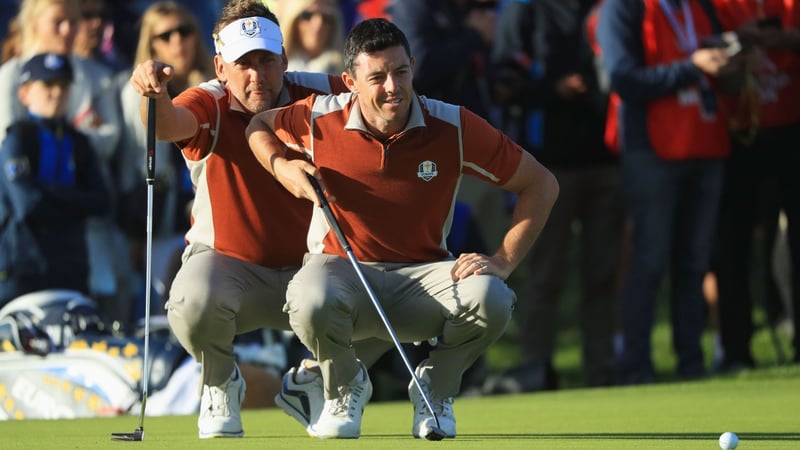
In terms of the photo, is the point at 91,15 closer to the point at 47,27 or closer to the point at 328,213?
the point at 47,27

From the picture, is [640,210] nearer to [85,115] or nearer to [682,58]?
[682,58]

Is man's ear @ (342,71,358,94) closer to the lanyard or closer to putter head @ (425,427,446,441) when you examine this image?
putter head @ (425,427,446,441)

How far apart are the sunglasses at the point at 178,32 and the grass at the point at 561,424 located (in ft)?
9.77

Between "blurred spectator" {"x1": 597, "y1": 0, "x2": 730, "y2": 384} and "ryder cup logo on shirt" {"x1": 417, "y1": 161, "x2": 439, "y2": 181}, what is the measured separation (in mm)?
4058

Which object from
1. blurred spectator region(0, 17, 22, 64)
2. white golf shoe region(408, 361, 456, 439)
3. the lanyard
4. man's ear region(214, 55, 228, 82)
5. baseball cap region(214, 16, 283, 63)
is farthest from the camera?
blurred spectator region(0, 17, 22, 64)

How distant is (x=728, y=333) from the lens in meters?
11.5

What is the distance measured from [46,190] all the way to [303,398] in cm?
402

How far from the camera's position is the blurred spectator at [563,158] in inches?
444

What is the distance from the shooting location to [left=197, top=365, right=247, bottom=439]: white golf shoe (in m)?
6.92

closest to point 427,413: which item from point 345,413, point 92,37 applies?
point 345,413

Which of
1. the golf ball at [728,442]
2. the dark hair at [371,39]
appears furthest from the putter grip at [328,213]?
the golf ball at [728,442]

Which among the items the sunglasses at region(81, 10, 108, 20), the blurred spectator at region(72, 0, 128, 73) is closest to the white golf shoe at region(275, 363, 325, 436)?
the blurred spectator at region(72, 0, 128, 73)

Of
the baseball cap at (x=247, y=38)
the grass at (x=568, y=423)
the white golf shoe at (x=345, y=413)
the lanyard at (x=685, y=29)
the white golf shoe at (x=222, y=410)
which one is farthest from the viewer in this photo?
the lanyard at (x=685, y=29)

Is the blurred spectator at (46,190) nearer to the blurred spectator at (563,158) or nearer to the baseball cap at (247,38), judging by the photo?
the blurred spectator at (563,158)
